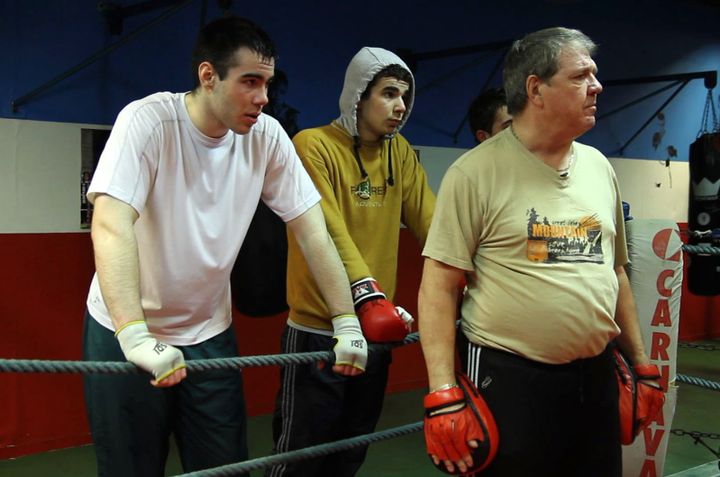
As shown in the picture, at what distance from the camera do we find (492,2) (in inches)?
217

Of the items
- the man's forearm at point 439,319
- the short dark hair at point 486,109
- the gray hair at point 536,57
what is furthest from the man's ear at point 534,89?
the short dark hair at point 486,109

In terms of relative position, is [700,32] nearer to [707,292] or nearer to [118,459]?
[707,292]

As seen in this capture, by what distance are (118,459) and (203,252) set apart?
57cm

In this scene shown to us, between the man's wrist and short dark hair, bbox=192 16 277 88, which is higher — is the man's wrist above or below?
below

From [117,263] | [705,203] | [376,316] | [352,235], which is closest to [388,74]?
[352,235]

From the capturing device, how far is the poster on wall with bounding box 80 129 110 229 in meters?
3.83

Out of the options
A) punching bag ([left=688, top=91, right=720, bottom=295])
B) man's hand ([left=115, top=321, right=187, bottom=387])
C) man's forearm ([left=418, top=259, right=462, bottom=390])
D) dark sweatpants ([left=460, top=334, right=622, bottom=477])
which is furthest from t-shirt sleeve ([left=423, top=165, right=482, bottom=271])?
punching bag ([left=688, top=91, right=720, bottom=295])

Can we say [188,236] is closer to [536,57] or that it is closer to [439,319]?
[439,319]

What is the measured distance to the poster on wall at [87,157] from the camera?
12.6 ft

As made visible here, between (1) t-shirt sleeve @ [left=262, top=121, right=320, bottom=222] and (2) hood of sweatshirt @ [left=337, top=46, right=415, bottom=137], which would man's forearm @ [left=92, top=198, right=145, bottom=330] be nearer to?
(1) t-shirt sleeve @ [left=262, top=121, right=320, bottom=222]

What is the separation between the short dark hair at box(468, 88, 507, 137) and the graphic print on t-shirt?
132 cm

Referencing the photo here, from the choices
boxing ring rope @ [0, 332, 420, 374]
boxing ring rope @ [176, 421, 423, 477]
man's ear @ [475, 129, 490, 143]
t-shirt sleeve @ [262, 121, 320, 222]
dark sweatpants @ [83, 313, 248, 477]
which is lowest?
boxing ring rope @ [176, 421, 423, 477]

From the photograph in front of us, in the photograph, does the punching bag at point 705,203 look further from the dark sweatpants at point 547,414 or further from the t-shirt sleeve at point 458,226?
the t-shirt sleeve at point 458,226

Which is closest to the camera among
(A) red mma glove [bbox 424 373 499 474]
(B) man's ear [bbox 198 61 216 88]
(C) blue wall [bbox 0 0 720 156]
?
(A) red mma glove [bbox 424 373 499 474]
